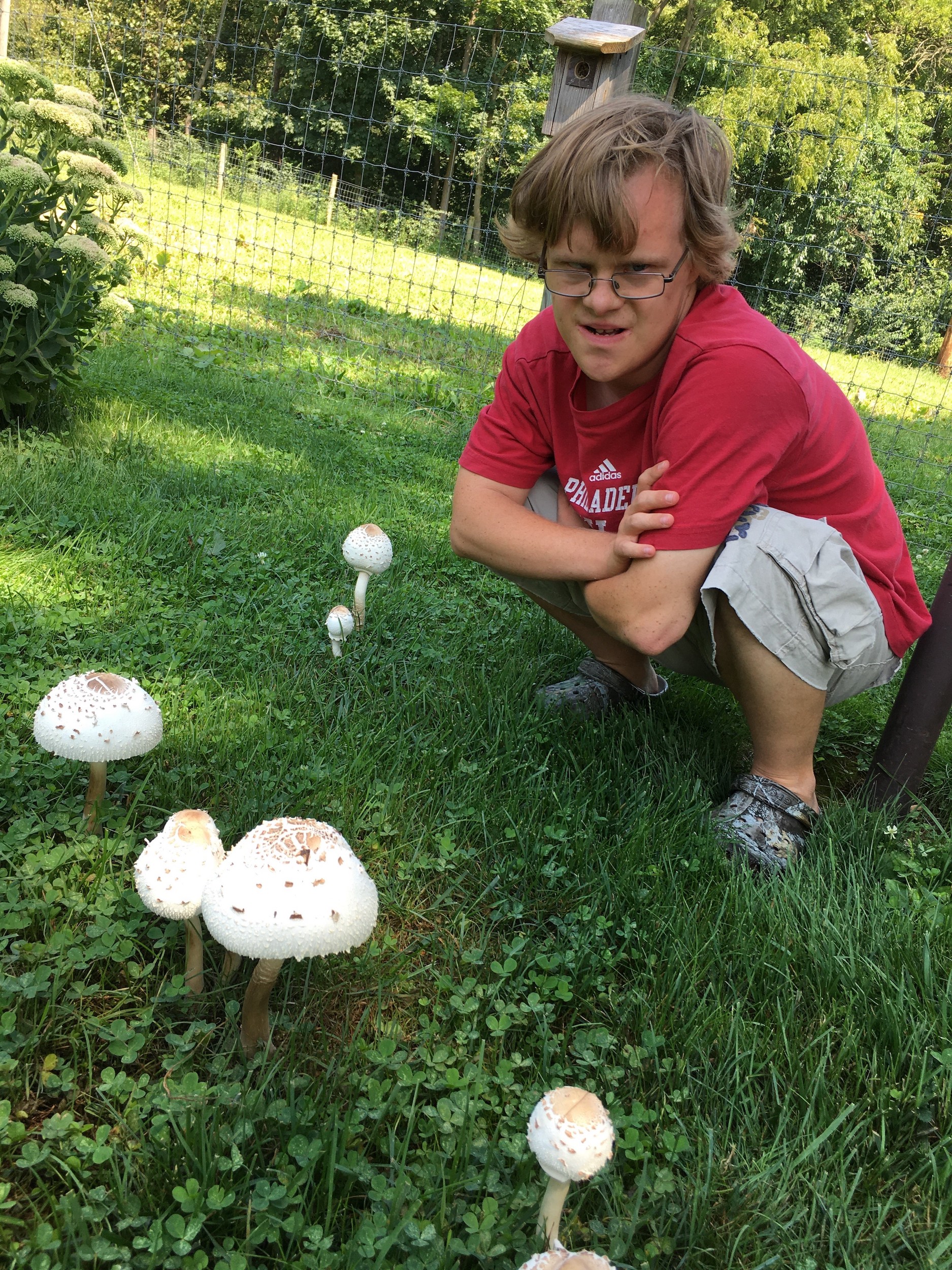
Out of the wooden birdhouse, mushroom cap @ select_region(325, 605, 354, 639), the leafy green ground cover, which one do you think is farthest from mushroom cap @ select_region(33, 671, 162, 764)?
the wooden birdhouse

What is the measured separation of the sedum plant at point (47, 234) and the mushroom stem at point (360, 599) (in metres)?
1.88

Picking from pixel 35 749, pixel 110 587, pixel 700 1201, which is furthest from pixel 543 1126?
pixel 110 587

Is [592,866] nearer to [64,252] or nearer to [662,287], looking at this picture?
[662,287]

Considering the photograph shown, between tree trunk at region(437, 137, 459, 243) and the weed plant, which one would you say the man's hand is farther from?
tree trunk at region(437, 137, 459, 243)

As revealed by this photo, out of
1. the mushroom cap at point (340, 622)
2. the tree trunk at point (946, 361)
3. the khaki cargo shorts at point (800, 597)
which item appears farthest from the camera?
the tree trunk at point (946, 361)

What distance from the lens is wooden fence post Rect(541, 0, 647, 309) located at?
398 centimetres

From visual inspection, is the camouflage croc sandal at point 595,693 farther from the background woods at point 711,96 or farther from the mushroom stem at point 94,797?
the background woods at point 711,96

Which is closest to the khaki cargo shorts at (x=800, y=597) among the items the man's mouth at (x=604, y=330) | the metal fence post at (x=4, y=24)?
the man's mouth at (x=604, y=330)

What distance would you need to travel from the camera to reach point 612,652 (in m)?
2.82

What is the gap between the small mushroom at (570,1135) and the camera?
1.18 m

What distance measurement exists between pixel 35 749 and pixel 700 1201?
169 cm

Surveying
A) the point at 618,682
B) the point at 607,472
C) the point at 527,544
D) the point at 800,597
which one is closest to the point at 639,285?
the point at 607,472

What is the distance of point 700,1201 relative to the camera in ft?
4.57

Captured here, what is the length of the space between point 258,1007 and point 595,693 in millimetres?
1572
